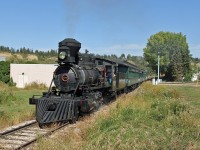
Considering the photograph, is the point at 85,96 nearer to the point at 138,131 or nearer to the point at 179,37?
the point at 138,131

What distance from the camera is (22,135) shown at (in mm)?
11852

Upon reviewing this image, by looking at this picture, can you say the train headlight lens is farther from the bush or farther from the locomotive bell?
the bush

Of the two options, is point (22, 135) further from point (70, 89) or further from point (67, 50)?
point (67, 50)

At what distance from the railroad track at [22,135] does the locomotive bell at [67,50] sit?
10.3ft

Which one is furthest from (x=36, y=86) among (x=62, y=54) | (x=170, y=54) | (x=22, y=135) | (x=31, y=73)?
(x=170, y=54)

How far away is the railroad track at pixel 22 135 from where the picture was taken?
1014cm

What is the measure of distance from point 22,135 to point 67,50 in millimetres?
4779

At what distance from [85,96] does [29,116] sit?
3.49m

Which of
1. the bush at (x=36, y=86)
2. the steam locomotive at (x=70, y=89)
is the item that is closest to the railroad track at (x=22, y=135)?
the steam locomotive at (x=70, y=89)

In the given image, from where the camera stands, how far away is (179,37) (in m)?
103

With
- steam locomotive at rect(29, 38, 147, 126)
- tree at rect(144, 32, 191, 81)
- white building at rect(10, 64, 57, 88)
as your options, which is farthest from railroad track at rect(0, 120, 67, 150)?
tree at rect(144, 32, 191, 81)

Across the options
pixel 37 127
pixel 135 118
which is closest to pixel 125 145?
pixel 135 118

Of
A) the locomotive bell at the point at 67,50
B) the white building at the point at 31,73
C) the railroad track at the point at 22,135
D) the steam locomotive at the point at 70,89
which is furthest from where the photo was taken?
the white building at the point at 31,73

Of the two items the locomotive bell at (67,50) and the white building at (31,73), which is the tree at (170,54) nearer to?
the white building at (31,73)
